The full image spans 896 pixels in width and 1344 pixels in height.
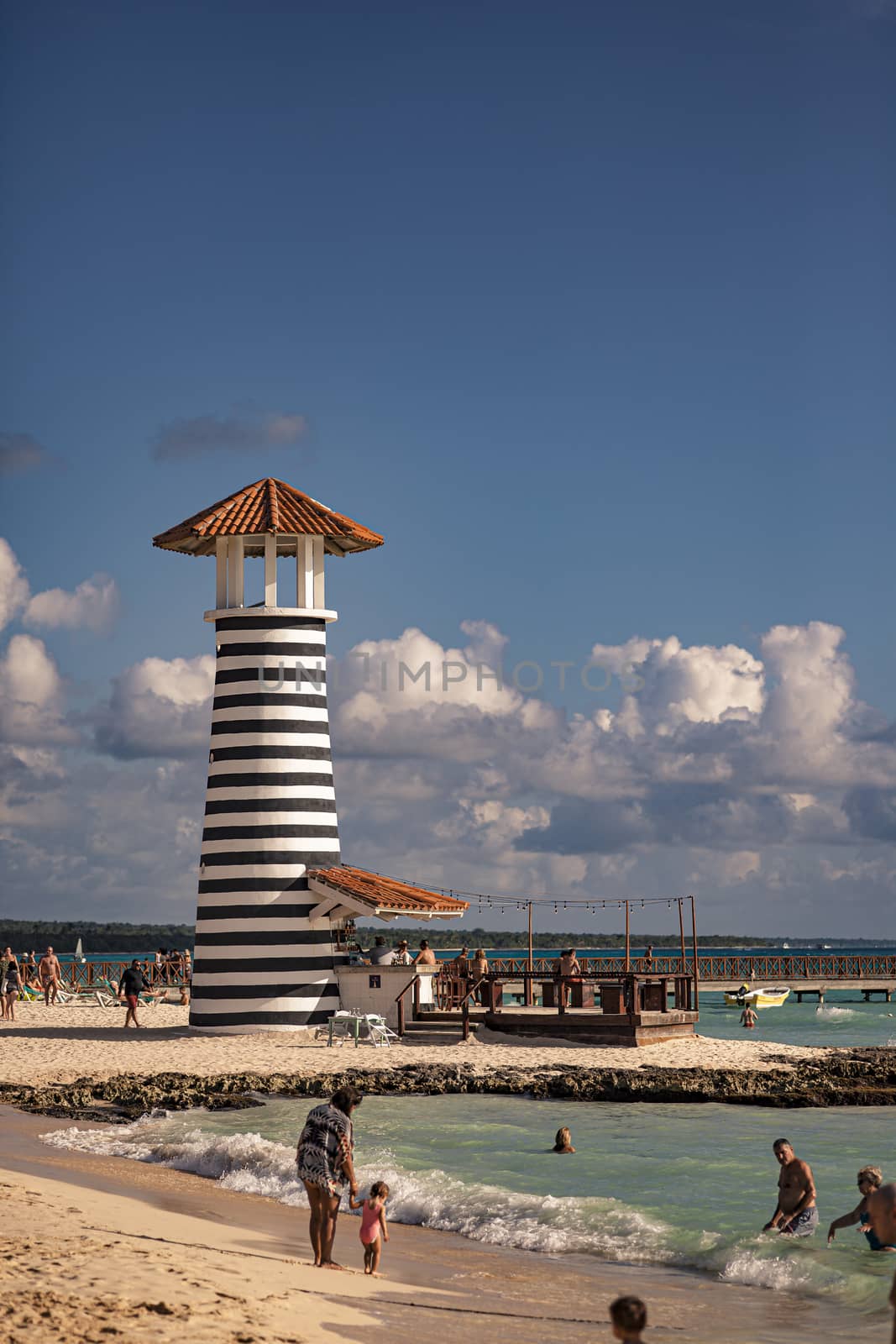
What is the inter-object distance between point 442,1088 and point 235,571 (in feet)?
37.0

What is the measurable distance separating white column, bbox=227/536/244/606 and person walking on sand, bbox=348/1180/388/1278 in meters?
19.5

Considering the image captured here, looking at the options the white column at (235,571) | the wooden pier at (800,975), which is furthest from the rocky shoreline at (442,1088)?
the wooden pier at (800,975)

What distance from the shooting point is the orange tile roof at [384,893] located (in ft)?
92.3

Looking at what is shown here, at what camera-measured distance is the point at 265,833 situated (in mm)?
29125

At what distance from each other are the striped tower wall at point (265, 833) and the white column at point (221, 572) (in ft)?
1.55

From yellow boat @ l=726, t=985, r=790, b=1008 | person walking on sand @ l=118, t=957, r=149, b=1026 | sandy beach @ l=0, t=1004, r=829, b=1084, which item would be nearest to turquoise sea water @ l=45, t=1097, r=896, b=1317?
sandy beach @ l=0, t=1004, r=829, b=1084

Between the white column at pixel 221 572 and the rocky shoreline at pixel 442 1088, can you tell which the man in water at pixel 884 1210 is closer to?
the rocky shoreline at pixel 442 1088

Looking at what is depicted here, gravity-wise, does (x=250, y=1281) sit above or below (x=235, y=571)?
below

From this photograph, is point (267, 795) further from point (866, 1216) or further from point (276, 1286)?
point (276, 1286)

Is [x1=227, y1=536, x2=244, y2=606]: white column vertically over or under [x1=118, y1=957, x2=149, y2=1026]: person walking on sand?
over

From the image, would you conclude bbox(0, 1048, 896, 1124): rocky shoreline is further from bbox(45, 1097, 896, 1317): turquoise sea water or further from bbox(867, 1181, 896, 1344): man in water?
bbox(867, 1181, 896, 1344): man in water

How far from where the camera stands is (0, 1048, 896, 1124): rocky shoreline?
73.0 ft

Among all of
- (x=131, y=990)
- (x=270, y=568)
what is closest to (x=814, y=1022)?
(x=131, y=990)

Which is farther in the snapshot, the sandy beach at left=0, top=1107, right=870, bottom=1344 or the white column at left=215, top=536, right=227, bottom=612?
the white column at left=215, top=536, right=227, bottom=612
